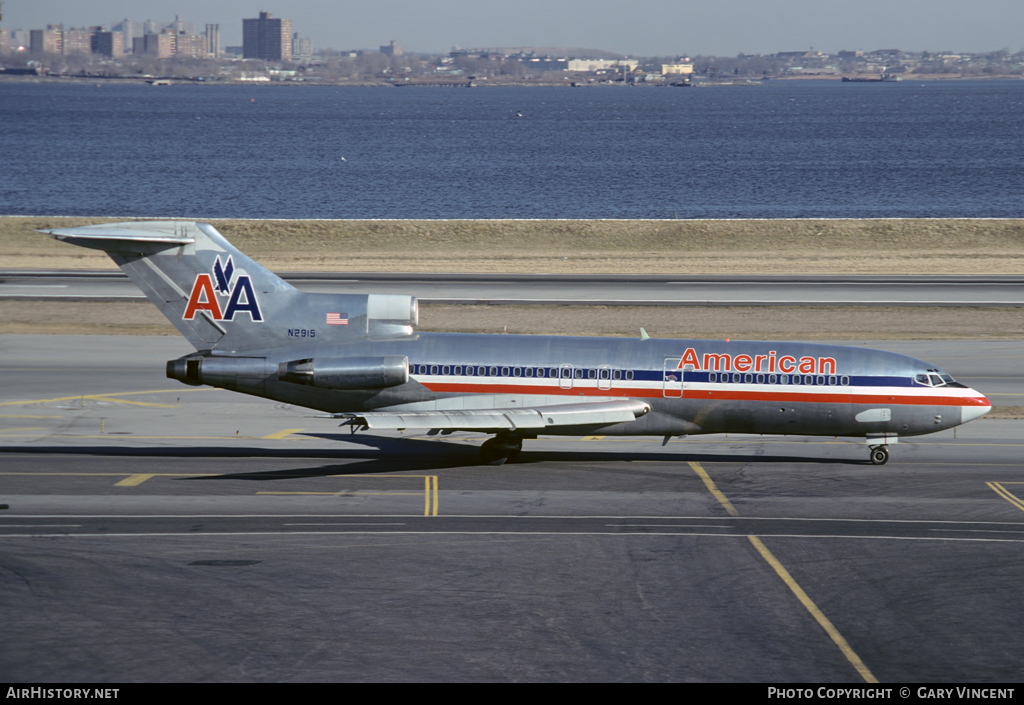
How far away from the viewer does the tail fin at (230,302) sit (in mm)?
35625

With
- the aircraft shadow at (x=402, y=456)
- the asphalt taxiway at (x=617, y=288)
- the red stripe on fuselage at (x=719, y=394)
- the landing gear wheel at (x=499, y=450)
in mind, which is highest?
the red stripe on fuselage at (x=719, y=394)

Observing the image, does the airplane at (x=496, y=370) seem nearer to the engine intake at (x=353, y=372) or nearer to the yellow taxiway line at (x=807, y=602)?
the engine intake at (x=353, y=372)

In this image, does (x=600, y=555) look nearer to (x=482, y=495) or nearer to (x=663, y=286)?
(x=482, y=495)

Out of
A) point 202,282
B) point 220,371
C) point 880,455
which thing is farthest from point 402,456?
point 880,455

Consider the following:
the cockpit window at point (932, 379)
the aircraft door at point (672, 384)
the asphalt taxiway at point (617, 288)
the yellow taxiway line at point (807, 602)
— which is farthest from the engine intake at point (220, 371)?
the asphalt taxiway at point (617, 288)

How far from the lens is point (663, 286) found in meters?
70.2

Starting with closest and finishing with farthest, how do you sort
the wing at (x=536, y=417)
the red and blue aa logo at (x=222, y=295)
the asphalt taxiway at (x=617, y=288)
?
1. the wing at (x=536, y=417)
2. the red and blue aa logo at (x=222, y=295)
3. the asphalt taxiway at (x=617, y=288)

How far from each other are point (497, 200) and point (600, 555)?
11322 centimetres

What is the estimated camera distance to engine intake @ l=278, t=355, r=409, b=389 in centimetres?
3481

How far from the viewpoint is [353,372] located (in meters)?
34.8

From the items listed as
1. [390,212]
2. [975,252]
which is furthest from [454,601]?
[390,212]

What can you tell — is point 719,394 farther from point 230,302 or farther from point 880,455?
point 230,302

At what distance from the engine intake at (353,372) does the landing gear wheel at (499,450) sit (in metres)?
3.63

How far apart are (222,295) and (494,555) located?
48.3ft
